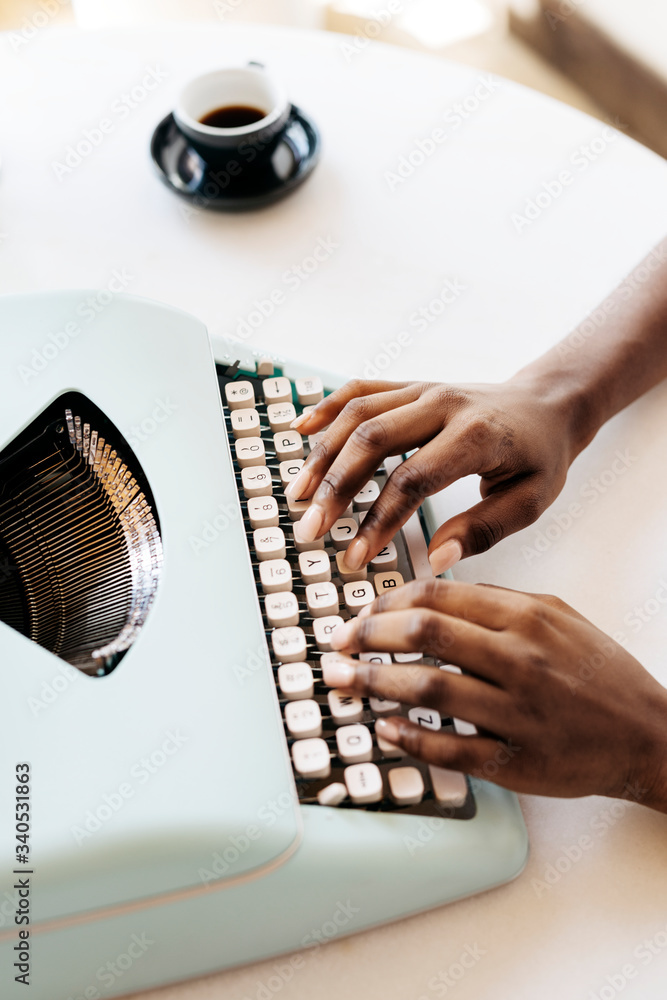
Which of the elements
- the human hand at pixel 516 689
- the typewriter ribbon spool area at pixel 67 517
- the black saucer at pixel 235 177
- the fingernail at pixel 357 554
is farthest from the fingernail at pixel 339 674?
the black saucer at pixel 235 177

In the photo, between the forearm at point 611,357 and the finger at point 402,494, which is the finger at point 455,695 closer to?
the finger at point 402,494

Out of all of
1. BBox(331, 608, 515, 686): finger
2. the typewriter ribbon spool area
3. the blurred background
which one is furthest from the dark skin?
the blurred background

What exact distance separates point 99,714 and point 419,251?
764 mm

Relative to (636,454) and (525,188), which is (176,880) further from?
(525,188)

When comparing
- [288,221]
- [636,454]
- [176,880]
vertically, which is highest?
[636,454]

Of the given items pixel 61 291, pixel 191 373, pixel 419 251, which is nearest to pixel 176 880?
pixel 191 373

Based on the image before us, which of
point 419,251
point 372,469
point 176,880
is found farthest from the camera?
point 419,251

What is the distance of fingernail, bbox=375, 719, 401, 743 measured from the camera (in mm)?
648

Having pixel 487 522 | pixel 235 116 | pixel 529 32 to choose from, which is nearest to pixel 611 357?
pixel 487 522

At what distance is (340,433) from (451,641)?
26 centimetres

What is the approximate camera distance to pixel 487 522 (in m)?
0.81

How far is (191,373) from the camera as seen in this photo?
87cm

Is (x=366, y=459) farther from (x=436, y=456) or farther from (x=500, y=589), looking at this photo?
(x=500, y=589)

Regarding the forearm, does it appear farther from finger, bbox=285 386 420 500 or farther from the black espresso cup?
the black espresso cup
